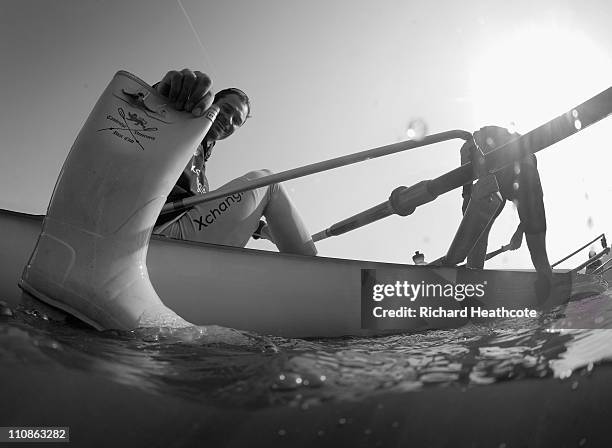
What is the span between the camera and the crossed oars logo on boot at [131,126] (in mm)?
677

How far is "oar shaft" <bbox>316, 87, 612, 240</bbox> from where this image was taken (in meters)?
1.05

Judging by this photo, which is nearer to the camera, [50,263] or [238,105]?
[50,263]

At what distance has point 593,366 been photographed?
21.2 inches

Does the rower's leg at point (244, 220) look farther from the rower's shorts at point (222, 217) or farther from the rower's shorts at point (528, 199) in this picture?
the rower's shorts at point (528, 199)

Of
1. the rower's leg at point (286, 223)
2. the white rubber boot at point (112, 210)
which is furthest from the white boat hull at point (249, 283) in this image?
the white rubber boot at point (112, 210)

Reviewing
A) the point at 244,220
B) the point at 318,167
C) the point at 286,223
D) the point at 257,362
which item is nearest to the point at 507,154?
the point at 318,167

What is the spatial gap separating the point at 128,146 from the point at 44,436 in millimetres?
474

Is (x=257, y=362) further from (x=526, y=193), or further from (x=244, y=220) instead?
(x=526, y=193)

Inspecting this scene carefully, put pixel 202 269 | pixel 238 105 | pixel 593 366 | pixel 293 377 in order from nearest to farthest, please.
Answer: pixel 293 377 < pixel 593 366 < pixel 202 269 < pixel 238 105

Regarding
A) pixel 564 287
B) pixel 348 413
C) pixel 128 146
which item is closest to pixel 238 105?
pixel 128 146

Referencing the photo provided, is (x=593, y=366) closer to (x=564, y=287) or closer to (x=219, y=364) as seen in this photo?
(x=219, y=364)

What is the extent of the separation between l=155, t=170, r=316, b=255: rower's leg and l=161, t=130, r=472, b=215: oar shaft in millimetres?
56

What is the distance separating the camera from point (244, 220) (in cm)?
113

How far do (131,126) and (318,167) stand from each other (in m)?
0.56
